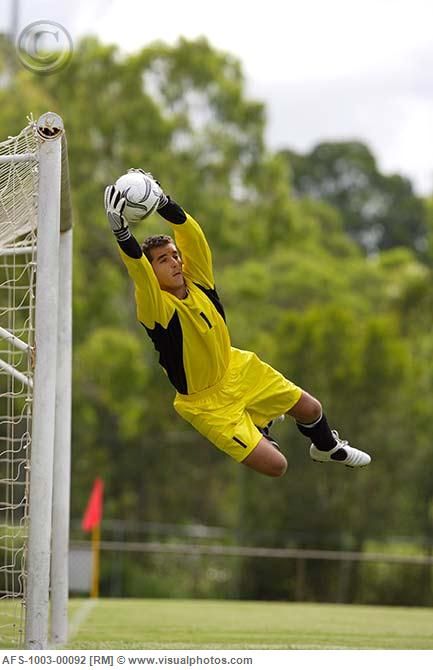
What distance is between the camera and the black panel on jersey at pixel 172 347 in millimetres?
8039

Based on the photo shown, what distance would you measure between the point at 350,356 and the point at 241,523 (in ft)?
14.5

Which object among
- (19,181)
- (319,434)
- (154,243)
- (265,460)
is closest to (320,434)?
(319,434)

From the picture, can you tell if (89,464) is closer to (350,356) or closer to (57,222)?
(350,356)

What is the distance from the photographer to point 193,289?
324 inches

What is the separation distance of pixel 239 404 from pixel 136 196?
5.55 ft

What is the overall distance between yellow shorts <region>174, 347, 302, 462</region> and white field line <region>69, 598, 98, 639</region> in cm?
245

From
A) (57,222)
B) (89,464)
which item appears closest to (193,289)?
(57,222)

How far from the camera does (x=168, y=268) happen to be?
8.10 m

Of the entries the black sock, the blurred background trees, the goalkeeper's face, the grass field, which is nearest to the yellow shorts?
the black sock

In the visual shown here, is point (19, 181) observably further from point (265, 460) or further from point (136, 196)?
point (265, 460)

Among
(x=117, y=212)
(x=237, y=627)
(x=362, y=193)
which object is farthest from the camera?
(x=362, y=193)

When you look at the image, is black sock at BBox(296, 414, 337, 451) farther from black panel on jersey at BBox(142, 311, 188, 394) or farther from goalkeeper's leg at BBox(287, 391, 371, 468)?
black panel on jersey at BBox(142, 311, 188, 394)

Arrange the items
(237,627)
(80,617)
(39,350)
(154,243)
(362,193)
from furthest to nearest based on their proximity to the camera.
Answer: (362,193)
(80,617)
(237,627)
(154,243)
(39,350)

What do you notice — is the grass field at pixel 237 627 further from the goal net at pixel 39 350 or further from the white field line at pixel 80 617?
the goal net at pixel 39 350
